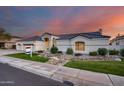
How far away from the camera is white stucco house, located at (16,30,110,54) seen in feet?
17.4

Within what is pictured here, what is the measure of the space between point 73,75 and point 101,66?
1201 millimetres

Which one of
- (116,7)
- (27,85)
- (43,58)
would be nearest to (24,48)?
(43,58)

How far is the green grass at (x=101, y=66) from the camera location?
5.22 metres

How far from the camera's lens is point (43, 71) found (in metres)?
5.73

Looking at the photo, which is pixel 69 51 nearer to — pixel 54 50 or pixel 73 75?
pixel 54 50

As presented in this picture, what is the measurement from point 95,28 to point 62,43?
134 cm

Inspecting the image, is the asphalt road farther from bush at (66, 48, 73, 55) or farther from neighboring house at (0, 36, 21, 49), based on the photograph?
neighboring house at (0, 36, 21, 49)

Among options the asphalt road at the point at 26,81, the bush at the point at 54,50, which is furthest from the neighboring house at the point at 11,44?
the asphalt road at the point at 26,81

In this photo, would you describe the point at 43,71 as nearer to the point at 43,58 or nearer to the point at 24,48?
the point at 43,58

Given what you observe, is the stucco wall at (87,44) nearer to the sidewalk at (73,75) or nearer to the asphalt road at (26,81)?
the sidewalk at (73,75)

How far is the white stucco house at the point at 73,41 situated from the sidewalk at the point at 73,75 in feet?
2.44

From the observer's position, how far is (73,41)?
224 inches

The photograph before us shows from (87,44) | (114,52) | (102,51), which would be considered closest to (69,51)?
(87,44)

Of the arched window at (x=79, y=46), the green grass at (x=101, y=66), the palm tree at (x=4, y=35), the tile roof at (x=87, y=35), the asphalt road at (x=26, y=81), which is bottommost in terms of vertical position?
the asphalt road at (x=26, y=81)
